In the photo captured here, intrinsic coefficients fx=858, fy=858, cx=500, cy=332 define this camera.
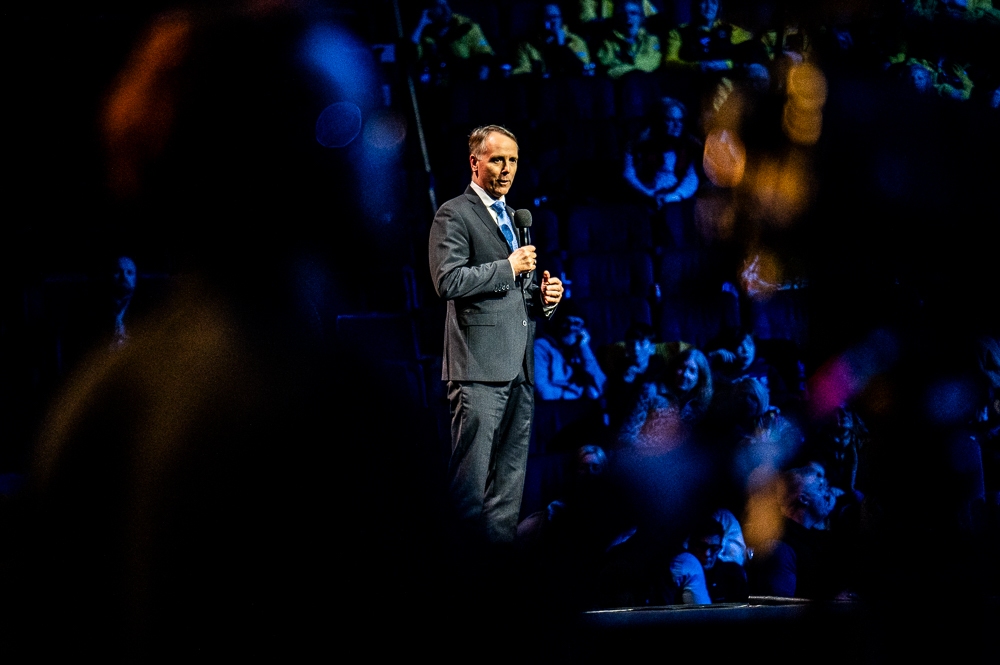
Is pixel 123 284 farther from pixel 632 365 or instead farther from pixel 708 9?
pixel 708 9

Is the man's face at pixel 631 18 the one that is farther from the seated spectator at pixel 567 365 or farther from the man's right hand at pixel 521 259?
the man's right hand at pixel 521 259

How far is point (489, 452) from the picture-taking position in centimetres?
211

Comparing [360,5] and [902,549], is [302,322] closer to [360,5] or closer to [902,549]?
[902,549]

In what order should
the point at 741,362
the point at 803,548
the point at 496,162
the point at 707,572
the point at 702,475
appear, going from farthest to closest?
1. the point at 741,362
2. the point at 702,475
3. the point at 707,572
4. the point at 803,548
5. the point at 496,162

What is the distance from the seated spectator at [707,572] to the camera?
9.31 feet

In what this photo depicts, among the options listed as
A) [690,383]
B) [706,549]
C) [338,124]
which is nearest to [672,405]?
[690,383]

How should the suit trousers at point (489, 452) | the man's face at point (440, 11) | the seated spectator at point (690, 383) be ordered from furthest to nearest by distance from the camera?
the seated spectator at point (690, 383), the man's face at point (440, 11), the suit trousers at point (489, 452)

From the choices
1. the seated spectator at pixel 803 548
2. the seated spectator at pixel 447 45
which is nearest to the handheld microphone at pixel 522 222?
the seated spectator at pixel 803 548

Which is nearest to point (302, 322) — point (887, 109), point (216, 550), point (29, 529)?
point (216, 550)

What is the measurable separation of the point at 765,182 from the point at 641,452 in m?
1.16

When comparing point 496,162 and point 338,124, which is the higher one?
point 338,124

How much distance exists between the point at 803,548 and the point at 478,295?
57.6 inches

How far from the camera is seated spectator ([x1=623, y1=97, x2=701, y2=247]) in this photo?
3.36 m

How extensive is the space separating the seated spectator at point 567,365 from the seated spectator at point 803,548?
79 centimetres
